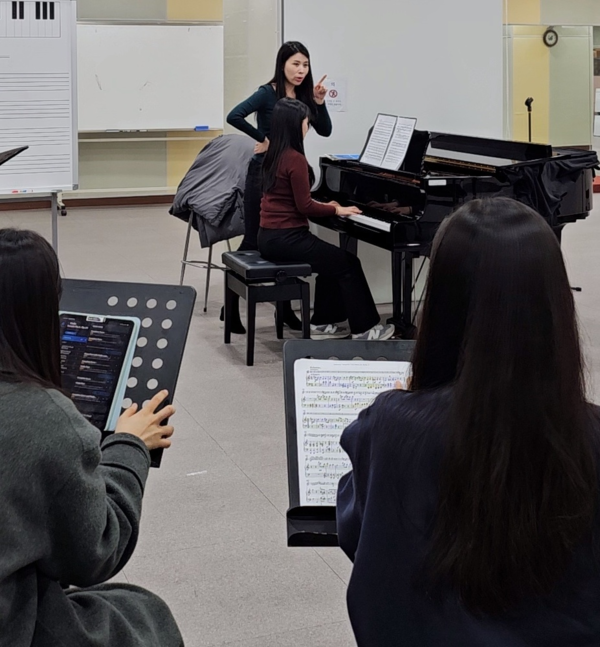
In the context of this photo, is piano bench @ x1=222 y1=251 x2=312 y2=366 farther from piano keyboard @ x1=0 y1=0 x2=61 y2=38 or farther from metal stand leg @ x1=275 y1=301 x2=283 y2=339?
piano keyboard @ x1=0 y1=0 x2=61 y2=38

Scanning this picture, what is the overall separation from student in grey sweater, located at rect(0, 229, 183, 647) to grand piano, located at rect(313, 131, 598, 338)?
3.37 metres

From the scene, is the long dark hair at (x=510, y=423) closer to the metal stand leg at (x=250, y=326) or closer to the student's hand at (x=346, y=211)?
the metal stand leg at (x=250, y=326)


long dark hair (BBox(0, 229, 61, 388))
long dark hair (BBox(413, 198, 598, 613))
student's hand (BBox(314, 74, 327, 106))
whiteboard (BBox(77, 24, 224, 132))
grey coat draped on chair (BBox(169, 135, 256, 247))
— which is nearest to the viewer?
long dark hair (BBox(413, 198, 598, 613))

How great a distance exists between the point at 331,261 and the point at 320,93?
39.5 inches

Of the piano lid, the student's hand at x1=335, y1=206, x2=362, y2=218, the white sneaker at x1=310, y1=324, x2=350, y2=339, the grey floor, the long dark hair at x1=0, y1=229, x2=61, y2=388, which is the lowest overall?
the grey floor

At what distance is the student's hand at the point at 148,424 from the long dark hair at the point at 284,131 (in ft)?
10.5

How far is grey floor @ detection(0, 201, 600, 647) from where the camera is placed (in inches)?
99.3

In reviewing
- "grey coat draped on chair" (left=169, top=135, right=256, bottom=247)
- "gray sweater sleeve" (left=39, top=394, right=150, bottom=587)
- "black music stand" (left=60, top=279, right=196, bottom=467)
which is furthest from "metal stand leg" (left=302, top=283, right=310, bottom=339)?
"gray sweater sleeve" (left=39, top=394, right=150, bottom=587)

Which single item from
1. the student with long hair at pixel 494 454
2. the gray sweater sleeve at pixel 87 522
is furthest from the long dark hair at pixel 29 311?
the student with long hair at pixel 494 454

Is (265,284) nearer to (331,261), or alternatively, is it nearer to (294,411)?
(331,261)

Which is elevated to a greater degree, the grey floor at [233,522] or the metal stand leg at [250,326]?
the metal stand leg at [250,326]

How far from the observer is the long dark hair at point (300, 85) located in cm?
509

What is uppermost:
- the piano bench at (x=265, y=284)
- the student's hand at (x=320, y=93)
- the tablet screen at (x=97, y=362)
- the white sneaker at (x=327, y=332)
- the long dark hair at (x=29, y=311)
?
the student's hand at (x=320, y=93)

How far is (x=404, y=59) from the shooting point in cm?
571
